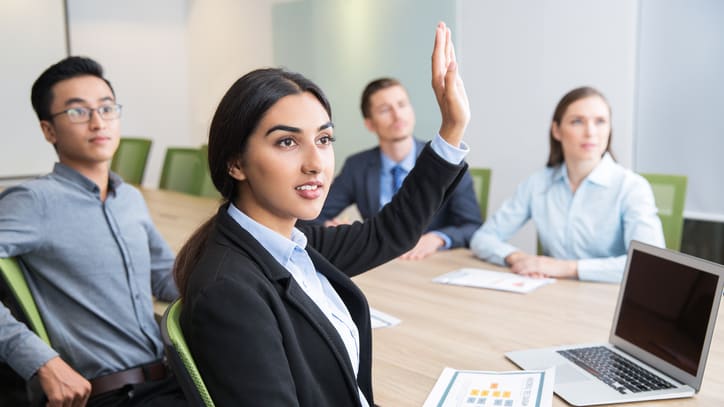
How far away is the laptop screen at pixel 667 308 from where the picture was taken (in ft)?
4.35

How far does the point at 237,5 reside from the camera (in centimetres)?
686

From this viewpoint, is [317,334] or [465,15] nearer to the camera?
[317,334]

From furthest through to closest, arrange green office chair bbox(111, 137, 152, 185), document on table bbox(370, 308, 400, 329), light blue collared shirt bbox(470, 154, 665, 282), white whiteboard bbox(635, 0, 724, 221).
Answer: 1. green office chair bbox(111, 137, 152, 185)
2. white whiteboard bbox(635, 0, 724, 221)
3. light blue collared shirt bbox(470, 154, 665, 282)
4. document on table bbox(370, 308, 400, 329)

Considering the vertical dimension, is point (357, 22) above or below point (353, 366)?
above

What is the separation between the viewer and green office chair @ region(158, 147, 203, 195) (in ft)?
15.3

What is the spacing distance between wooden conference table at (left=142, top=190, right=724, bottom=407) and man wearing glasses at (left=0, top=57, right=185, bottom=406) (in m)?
0.22

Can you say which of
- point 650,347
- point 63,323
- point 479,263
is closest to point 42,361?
point 63,323

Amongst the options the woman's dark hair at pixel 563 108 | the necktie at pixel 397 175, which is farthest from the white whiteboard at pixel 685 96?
the necktie at pixel 397 175

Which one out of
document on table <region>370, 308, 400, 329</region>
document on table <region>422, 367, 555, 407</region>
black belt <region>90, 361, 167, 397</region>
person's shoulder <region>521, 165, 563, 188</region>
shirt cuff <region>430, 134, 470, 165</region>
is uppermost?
shirt cuff <region>430, 134, 470, 165</region>

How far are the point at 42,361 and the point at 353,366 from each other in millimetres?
853

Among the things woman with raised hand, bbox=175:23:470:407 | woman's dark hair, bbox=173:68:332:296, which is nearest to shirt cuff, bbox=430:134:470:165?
woman with raised hand, bbox=175:23:470:407

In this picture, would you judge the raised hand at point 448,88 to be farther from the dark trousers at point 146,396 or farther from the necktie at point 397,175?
the necktie at point 397,175

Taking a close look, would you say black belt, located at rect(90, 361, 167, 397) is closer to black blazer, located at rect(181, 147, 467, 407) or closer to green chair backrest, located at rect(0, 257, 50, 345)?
green chair backrest, located at rect(0, 257, 50, 345)

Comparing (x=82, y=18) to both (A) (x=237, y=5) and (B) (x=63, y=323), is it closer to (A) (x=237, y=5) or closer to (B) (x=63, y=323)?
(A) (x=237, y=5)
